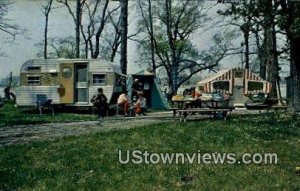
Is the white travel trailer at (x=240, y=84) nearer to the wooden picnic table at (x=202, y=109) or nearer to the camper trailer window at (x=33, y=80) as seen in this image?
the camper trailer window at (x=33, y=80)

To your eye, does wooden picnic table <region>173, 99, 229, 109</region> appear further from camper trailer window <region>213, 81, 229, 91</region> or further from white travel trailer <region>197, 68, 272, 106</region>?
camper trailer window <region>213, 81, 229, 91</region>

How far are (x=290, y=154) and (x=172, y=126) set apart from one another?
4811mm

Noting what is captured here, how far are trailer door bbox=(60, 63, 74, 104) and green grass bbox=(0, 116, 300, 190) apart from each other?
1526 centimetres

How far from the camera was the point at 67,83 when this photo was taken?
3247cm

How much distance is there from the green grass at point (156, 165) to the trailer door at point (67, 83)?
1526 cm

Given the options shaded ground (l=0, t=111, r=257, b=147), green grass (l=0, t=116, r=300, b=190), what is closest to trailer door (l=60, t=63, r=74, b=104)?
shaded ground (l=0, t=111, r=257, b=147)

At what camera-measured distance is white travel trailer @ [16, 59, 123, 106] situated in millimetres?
32250

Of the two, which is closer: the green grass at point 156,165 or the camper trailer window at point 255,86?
the green grass at point 156,165

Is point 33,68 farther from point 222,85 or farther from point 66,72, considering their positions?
point 222,85

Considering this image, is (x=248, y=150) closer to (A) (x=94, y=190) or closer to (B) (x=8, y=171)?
(A) (x=94, y=190)

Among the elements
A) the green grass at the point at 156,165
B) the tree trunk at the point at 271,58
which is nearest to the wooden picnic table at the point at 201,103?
the tree trunk at the point at 271,58

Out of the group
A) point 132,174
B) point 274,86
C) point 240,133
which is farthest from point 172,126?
point 274,86

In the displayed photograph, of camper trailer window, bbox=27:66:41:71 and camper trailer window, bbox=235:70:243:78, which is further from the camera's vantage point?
camper trailer window, bbox=235:70:243:78

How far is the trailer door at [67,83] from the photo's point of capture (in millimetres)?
32312
